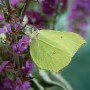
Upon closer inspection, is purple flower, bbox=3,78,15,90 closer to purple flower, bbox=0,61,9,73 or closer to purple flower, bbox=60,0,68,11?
purple flower, bbox=0,61,9,73

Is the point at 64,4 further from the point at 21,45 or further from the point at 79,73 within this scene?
the point at 79,73

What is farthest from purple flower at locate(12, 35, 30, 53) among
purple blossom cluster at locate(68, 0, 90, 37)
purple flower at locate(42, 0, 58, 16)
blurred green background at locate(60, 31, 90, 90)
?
blurred green background at locate(60, 31, 90, 90)

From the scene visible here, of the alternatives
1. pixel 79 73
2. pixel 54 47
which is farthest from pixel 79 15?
pixel 54 47

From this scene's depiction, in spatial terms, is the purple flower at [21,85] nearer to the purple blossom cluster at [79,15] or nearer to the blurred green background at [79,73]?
the purple blossom cluster at [79,15]

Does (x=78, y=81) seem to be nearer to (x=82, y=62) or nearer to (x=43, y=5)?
(x=82, y=62)

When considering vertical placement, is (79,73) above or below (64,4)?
below

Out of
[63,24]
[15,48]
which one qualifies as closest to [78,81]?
[63,24]
